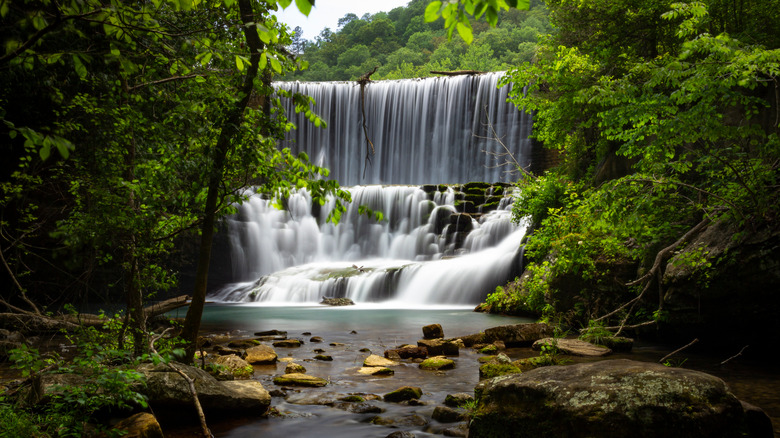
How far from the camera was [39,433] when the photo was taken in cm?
349

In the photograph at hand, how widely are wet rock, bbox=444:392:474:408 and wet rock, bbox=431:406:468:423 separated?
0.34m

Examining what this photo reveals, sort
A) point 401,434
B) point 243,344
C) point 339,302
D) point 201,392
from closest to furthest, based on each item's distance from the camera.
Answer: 1. point 401,434
2. point 201,392
3. point 243,344
4. point 339,302

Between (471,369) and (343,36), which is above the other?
(343,36)

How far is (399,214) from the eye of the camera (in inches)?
980

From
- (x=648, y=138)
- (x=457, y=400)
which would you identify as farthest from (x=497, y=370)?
(x=648, y=138)

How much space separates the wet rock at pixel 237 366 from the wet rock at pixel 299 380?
480 millimetres

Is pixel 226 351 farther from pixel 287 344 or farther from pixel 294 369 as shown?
pixel 294 369

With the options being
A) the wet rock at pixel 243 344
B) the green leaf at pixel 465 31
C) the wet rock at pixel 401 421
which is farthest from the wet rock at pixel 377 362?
the green leaf at pixel 465 31

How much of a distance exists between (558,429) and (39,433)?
12.0 feet

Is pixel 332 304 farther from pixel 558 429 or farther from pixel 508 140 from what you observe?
pixel 508 140

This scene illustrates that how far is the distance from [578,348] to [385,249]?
1744 centimetres

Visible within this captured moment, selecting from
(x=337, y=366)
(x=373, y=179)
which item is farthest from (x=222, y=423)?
(x=373, y=179)

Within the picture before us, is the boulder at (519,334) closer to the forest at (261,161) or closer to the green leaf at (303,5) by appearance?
the forest at (261,161)

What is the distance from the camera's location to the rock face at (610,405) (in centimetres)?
332
